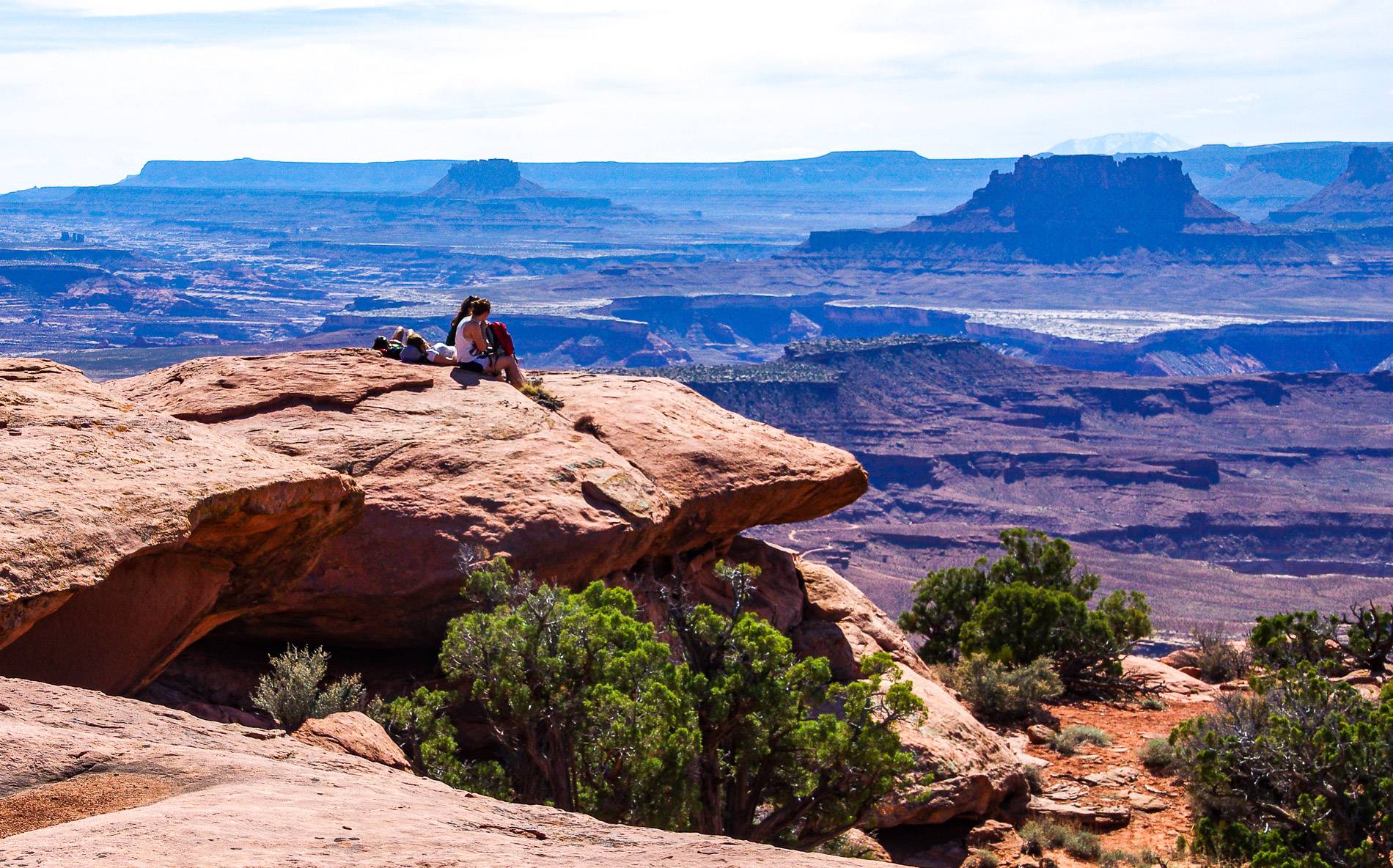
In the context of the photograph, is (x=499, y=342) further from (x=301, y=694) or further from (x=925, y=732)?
(x=925, y=732)

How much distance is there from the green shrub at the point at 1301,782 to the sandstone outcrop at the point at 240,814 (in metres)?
5.11

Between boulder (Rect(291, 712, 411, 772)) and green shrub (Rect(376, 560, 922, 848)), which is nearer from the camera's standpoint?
boulder (Rect(291, 712, 411, 772))

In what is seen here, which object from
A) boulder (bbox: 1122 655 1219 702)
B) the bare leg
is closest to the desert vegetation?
boulder (bbox: 1122 655 1219 702)

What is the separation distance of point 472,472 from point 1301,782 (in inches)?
254

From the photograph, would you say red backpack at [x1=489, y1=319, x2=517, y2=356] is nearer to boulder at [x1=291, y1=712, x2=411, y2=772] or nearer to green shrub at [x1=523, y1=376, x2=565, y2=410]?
green shrub at [x1=523, y1=376, x2=565, y2=410]

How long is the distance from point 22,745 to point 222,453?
355 centimetres

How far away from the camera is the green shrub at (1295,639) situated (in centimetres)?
1516

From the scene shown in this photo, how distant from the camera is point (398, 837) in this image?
15.0 feet

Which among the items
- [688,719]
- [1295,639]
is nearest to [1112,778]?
[1295,639]

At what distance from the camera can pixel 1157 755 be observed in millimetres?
12117

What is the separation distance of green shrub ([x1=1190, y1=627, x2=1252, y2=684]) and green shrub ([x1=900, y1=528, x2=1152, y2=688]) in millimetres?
854

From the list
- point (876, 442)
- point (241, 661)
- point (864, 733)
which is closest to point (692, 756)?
point (864, 733)

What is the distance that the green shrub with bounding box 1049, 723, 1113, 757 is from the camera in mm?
12719

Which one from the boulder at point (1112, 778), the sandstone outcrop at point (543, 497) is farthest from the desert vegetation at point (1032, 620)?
the sandstone outcrop at point (543, 497)
